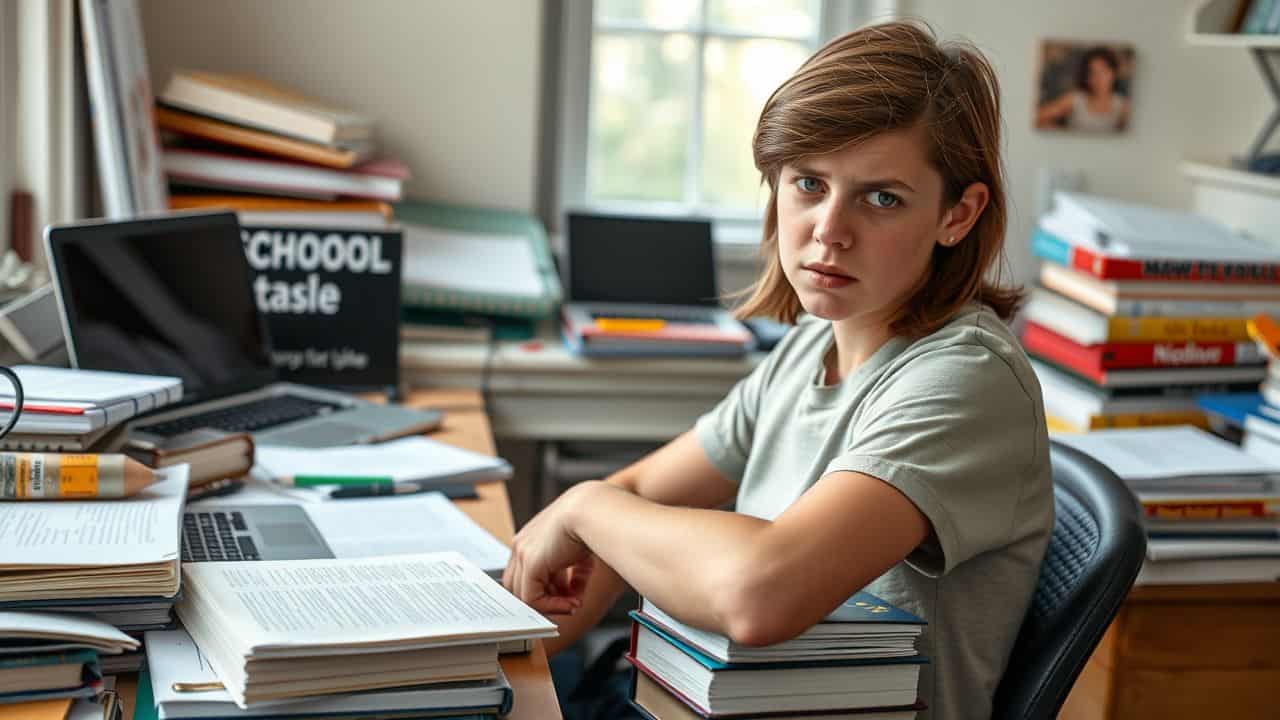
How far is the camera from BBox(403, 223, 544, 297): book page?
2178mm

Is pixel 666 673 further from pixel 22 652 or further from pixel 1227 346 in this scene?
pixel 1227 346

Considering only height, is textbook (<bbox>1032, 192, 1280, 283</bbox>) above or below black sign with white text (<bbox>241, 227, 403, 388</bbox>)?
above

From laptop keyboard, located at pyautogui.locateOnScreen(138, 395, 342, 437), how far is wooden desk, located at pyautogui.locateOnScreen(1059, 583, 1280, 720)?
1.06 metres

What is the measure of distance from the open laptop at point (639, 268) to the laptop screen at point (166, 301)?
2.10 ft

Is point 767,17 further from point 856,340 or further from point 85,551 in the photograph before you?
point 85,551

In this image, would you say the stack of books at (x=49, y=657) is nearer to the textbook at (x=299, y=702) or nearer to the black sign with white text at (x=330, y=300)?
the textbook at (x=299, y=702)

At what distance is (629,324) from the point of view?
2.19 meters

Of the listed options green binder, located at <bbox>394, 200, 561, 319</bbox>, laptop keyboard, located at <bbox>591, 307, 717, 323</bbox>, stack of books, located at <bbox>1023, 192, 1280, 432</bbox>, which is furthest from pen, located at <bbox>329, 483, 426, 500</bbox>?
stack of books, located at <bbox>1023, 192, 1280, 432</bbox>

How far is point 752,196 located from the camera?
2.75 m

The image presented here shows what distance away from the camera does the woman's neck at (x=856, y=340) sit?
118 cm

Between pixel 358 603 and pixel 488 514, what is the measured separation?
1.65 ft

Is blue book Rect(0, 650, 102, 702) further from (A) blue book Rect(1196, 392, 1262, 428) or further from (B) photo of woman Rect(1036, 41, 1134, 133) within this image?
(B) photo of woman Rect(1036, 41, 1134, 133)

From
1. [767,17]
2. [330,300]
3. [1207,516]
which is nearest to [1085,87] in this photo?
[767,17]

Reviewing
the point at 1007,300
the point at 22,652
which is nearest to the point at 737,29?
the point at 1007,300
